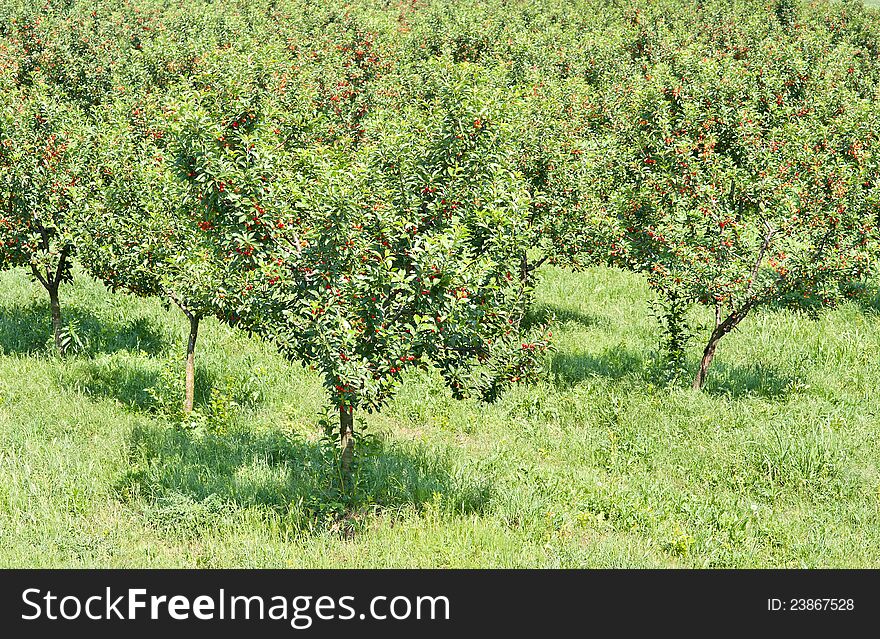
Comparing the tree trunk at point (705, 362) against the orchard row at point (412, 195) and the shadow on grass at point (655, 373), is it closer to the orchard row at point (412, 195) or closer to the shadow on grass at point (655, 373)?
the orchard row at point (412, 195)

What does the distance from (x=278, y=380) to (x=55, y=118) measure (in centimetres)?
697

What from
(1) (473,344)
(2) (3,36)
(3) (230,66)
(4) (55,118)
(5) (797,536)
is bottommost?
(5) (797,536)

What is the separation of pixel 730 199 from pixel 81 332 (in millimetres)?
14903

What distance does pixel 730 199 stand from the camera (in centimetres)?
1680

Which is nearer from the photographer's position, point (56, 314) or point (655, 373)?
point (655, 373)

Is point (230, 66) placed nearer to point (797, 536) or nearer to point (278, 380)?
point (278, 380)

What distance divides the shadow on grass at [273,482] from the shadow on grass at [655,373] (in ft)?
15.9

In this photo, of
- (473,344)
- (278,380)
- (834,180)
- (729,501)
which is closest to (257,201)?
(473,344)

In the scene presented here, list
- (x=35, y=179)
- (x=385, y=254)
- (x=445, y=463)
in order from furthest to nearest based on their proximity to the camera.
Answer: (x=35, y=179)
(x=445, y=463)
(x=385, y=254)

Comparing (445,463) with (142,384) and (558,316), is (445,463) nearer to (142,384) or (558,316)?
(142,384)

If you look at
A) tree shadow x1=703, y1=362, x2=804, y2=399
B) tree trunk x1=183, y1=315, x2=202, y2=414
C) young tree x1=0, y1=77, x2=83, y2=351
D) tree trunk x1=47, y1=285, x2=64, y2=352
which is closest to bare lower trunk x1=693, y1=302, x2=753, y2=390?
tree shadow x1=703, y1=362, x2=804, y2=399

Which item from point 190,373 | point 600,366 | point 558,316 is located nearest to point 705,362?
point 600,366

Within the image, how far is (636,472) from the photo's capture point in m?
11.3

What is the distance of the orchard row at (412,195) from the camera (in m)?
8.17
